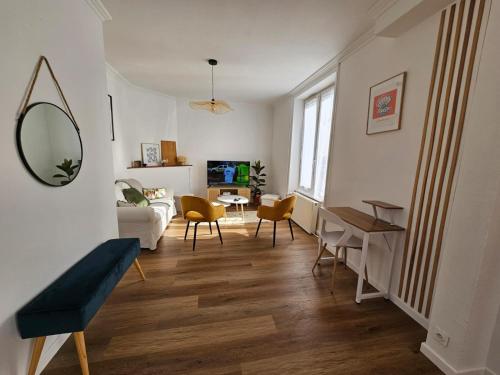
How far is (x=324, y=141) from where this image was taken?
143 inches

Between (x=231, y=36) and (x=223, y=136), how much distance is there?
10.9 ft

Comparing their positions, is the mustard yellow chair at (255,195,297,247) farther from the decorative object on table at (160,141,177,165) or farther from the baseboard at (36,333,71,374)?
the decorative object on table at (160,141,177,165)

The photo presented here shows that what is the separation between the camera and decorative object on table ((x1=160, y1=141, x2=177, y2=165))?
5055mm

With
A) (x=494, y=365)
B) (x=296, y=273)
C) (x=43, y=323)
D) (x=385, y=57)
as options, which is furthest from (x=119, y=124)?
(x=494, y=365)

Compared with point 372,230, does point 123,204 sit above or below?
below

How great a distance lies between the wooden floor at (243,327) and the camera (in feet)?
4.58

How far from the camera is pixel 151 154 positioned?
15.6 feet

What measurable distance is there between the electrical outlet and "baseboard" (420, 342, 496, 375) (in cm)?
10

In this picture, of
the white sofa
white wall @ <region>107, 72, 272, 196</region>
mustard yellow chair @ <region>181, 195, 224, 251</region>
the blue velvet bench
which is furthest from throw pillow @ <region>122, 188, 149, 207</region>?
the blue velvet bench

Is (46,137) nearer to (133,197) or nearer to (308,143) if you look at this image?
(133,197)

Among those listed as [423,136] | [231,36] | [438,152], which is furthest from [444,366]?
[231,36]

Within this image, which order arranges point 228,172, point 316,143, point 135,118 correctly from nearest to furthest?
point 316,143, point 135,118, point 228,172

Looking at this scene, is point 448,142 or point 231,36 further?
point 231,36

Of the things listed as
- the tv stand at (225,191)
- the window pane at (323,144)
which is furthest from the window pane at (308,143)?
the tv stand at (225,191)
